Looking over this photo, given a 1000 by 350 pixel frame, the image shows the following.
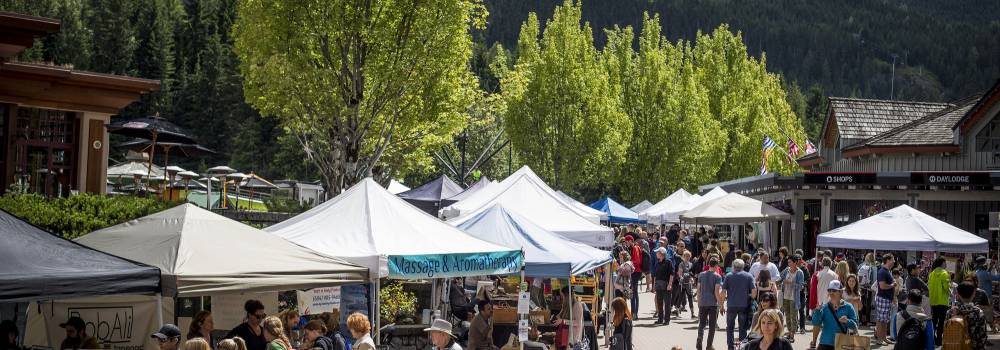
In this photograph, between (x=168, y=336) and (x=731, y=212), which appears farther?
(x=731, y=212)

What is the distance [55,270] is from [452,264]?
583 centimetres

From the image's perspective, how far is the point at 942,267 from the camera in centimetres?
1981

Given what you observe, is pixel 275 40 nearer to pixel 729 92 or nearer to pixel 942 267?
pixel 942 267

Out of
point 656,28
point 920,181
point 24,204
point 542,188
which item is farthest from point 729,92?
point 24,204

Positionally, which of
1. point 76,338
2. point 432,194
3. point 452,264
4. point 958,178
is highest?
point 958,178

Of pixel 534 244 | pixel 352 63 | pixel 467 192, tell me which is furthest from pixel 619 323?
pixel 467 192

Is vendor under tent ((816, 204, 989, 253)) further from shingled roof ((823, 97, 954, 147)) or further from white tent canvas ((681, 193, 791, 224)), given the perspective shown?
shingled roof ((823, 97, 954, 147))

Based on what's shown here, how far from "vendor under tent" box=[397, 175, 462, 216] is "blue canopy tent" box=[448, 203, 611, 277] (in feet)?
43.0

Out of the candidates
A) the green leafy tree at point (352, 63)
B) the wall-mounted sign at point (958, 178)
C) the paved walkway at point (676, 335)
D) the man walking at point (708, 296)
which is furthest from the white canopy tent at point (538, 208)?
the wall-mounted sign at point (958, 178)

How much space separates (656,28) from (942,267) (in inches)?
1745

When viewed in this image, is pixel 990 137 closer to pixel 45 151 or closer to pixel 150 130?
pixel 150 130

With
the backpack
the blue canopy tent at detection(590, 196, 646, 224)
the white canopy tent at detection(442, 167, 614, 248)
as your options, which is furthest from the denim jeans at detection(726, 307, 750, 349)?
the blue canopy tent at detection(590, 196, 646, 224)

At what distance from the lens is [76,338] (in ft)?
33.9

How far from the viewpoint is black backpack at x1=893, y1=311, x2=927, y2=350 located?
13781 millimetres
